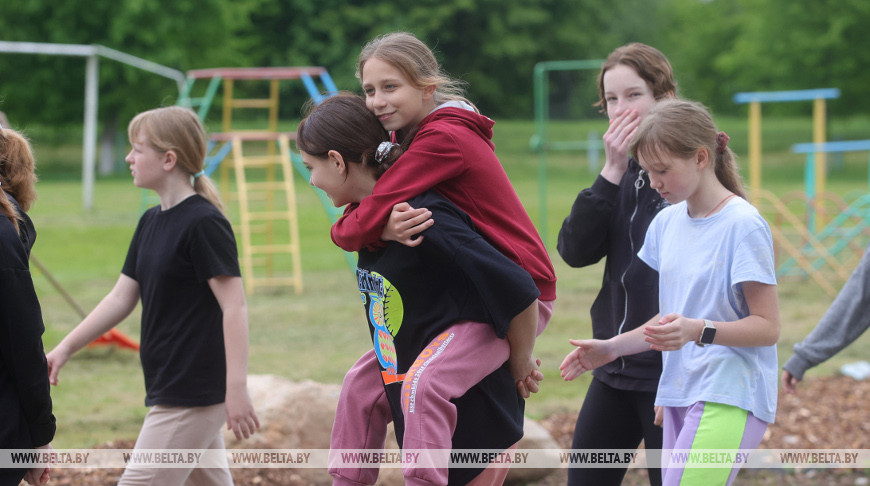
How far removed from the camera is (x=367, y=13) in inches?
1688

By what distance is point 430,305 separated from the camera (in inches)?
88.6

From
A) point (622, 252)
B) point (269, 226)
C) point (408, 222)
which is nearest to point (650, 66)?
point (622, 252)

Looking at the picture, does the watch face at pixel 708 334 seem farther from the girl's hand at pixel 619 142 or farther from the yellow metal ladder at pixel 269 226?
the yellow metal ladder at pixel 269 226

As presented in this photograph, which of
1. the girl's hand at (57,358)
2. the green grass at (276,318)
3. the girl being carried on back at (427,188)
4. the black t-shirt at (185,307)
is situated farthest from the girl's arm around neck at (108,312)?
the green grass at (276,318)

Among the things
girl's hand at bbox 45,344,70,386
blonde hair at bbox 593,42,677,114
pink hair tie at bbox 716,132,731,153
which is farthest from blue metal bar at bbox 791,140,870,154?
girl's hand at bbox 45,344,70,386

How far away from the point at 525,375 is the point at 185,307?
1322 mm

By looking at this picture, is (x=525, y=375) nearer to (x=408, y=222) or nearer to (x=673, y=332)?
(x=673, y=332)

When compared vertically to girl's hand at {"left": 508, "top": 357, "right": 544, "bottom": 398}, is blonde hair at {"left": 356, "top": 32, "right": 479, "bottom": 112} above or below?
above

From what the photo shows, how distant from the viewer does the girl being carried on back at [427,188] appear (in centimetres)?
219

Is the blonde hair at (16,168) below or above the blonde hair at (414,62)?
below

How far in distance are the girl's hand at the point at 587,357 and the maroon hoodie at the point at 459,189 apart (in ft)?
0.99

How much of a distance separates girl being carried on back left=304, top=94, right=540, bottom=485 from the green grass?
3.47m

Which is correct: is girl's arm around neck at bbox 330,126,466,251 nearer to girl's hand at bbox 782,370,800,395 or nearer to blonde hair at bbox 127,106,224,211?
blonde hair at bbox 127,106,224,211

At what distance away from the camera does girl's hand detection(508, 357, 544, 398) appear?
2348 mm
